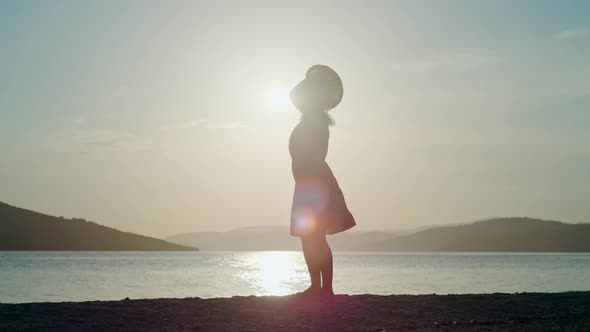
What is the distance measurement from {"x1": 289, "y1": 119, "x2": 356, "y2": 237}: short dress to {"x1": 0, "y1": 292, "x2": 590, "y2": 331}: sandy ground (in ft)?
3.75

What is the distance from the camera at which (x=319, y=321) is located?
924 cm

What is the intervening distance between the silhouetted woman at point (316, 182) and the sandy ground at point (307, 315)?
66 cm

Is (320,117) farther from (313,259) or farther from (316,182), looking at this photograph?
(313,259)

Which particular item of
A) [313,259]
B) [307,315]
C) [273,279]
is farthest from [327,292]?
[273,279]

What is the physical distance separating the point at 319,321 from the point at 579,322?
319cm

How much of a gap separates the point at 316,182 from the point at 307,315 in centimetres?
232

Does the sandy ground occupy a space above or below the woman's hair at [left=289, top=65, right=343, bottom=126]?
below

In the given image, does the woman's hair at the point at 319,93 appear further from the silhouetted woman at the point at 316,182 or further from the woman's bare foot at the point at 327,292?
the woman's bare foot at the point at 327,292

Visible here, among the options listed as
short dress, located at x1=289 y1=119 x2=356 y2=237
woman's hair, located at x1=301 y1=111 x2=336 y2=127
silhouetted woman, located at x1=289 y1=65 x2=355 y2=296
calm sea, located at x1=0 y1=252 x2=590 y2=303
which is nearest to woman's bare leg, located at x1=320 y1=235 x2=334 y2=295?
silhouetted woman, located at x1=289 y1=65 x2=355 y2=296

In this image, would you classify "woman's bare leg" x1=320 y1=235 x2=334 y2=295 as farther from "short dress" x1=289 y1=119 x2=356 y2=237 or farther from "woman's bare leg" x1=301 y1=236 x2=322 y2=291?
"short dress" x1=289 y1=119 x2=356 y2=237

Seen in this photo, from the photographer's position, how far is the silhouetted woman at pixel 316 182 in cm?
1105

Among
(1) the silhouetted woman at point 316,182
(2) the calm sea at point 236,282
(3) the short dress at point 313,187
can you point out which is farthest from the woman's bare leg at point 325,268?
(2) the calm sea at point 236,282

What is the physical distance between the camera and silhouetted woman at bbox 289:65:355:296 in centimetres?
1105

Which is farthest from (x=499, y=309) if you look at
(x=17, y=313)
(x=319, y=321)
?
(x=17, y=313)
